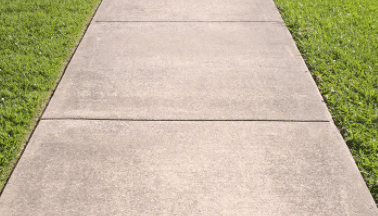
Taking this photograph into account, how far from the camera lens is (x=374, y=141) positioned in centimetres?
314

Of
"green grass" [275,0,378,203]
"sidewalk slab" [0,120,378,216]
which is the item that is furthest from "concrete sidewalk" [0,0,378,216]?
"green grass" [275,0,378,203]

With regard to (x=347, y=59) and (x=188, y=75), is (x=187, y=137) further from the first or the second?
(x=347, y=59)

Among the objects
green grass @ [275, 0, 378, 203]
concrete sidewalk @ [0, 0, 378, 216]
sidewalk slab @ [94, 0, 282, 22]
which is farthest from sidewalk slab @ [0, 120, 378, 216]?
sidewalk slab @ [94, 0, 282, 22]

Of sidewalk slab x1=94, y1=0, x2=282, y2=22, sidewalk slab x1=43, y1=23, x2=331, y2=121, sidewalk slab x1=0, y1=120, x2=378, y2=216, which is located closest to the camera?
A: sidewalk slab x1=0, y1=120, x2=378, y2=216

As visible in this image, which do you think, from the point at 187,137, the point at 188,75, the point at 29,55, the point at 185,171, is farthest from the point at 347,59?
the point at 29,55

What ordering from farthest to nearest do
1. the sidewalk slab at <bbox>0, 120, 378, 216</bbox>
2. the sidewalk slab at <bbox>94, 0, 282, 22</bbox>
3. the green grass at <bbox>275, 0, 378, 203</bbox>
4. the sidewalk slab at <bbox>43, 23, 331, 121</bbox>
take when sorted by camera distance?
1. the sidewalk slab at <bbox>94, 0, 282, 22</bbox>
2. the sidewalk slab at <bbox>43, 23, 331, 121</bbox>
3. the green grass at <bbox>275, 0, 378, 203</bbox>
4. the sidewalk slab at <bbox>0, 120, 378, 216</bbox>

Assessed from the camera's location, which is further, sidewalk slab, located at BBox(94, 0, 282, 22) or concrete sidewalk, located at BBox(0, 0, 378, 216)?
sidewalk slab, located at BBox(94, 0, 282, 22)

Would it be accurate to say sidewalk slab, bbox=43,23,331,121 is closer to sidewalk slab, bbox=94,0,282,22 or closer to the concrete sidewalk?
the concrete sidewalk

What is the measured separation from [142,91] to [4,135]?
1.36 meters

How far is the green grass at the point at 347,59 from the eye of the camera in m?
3.18

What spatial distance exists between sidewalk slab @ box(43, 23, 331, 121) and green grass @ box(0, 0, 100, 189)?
0.60 feet

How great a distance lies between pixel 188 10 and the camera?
18.1 feet

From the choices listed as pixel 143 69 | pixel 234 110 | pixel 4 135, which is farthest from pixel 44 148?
pixel 234 110

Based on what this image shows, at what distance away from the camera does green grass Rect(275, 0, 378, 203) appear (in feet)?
10.4
